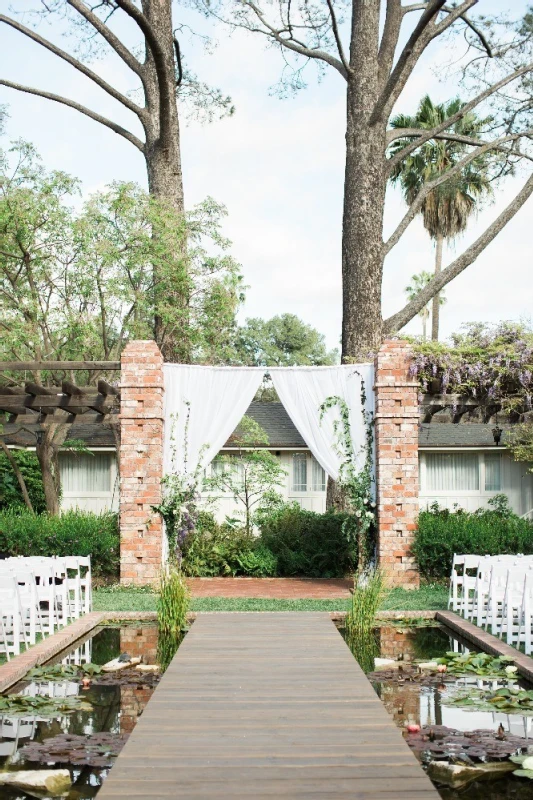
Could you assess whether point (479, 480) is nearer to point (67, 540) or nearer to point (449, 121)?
point (449, 121)

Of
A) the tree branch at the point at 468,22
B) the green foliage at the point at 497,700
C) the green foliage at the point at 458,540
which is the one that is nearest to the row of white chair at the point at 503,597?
the green foliage at the point at 497,700

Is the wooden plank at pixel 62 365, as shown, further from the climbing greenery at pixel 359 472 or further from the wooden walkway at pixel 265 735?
the wooden walkway at pixel 265 735

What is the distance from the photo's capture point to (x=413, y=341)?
47.3ft

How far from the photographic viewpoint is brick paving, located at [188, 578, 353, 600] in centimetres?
1286

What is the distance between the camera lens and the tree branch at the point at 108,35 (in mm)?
18188

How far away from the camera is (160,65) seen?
17484 millimetres

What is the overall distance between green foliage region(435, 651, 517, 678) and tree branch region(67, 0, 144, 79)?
47.8 feet

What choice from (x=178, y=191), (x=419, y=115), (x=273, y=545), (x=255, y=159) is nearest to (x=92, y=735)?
(x=273, y=545)

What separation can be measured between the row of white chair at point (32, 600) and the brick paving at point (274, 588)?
2.12m

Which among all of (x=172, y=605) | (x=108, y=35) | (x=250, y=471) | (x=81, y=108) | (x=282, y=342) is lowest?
(x=172, y=605)

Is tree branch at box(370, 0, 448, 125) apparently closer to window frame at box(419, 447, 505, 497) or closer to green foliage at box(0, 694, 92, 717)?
window frame at box(419, 447, 505, 497)

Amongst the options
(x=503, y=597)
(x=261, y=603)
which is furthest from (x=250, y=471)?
(x=503, y=597)

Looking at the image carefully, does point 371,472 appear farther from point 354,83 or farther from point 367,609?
point 354,83

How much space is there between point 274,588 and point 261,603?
2.09 meters
